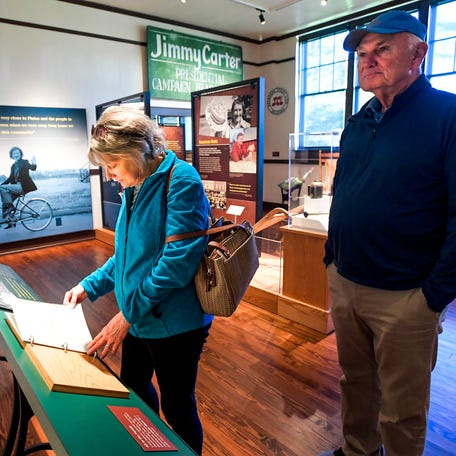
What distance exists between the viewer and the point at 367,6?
7180mm

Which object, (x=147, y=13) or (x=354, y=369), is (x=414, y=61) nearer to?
(x=354, y=369)

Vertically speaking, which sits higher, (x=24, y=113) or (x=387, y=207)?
(x=24, y=113)

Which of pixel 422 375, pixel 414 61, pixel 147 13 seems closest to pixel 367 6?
pixel 147 13

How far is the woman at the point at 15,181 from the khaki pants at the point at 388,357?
541cm

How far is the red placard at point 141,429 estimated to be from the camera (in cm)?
78

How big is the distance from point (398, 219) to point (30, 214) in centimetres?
575

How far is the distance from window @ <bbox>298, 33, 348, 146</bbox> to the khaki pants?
23.0 ft

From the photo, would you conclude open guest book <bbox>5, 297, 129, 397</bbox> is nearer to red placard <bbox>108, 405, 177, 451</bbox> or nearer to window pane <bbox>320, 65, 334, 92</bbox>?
red placard <bbox>108, 405, 177, 451</bbox>

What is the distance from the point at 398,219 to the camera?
1.24 metres

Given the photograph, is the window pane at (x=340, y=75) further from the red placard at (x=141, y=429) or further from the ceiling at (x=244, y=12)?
the red placard at (x=141, y=429)

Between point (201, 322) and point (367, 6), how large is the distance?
25.6 feet

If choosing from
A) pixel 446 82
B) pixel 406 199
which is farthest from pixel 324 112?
pixel 406 199

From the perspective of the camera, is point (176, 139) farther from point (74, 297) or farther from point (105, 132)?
point (105, 132)

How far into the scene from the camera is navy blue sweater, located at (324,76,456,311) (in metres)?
1.16
